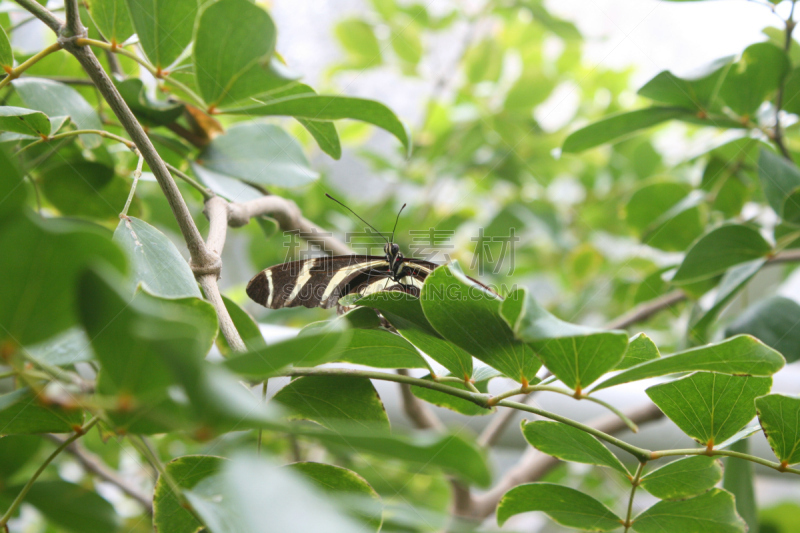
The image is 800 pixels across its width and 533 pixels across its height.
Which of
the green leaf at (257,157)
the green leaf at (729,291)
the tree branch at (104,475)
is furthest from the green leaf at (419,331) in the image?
the tree branch at (104,475)

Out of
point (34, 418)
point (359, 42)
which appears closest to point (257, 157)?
point (34, 418)

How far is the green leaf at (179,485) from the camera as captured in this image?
30cm

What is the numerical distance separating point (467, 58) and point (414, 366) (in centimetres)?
88

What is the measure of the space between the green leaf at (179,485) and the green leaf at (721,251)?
459 millimetres

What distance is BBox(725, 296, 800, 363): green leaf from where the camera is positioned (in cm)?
52

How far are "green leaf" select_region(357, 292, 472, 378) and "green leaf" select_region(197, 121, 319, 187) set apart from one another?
0.71 ft

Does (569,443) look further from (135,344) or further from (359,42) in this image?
(359,42)

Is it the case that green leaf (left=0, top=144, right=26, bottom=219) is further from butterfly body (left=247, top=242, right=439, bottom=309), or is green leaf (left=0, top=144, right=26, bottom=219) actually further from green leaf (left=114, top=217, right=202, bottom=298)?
butterfly body (left=247, top=242, right=439, bottom=309)

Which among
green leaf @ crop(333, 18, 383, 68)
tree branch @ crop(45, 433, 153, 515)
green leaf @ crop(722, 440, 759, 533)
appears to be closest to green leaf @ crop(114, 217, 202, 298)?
tree branch @ crop(45, 433, 153, 515)

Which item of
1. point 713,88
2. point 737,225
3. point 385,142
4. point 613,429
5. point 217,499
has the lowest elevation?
point 217,499

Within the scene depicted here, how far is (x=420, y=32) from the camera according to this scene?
1.13m

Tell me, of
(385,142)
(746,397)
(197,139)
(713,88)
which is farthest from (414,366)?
(385,142)

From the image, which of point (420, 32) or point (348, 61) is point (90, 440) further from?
point (420, 32)

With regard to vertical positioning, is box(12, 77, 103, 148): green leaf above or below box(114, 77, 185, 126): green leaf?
below
